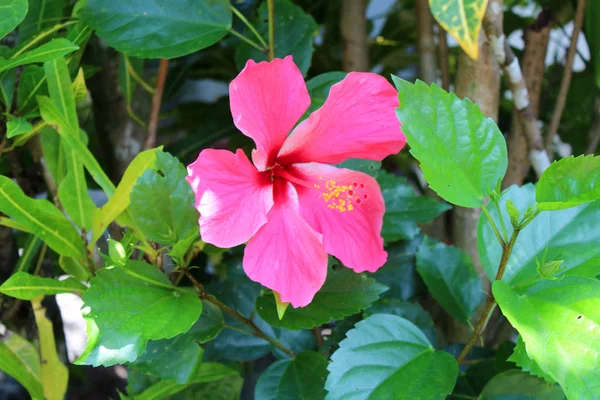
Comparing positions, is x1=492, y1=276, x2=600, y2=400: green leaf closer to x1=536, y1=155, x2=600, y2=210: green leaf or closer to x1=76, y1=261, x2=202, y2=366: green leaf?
x1=536, y1=155, x2=600, y2=210: green leaf

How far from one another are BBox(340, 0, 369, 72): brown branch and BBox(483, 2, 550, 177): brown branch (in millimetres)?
255

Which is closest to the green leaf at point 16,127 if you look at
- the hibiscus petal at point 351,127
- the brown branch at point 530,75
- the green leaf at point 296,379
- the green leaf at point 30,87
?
the green leaf at point 30,87

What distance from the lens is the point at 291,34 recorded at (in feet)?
2.41

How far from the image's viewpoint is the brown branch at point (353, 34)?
35.6 inches

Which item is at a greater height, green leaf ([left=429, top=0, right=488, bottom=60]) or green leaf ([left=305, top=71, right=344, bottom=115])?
green leaf ([left=429, top=0, right=488, bottom=60])

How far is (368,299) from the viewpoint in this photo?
1.89ft

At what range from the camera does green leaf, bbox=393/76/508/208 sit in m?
0.47

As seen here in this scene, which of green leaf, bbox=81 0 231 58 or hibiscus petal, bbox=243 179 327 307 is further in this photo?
green leaf, bbox=81 0 231 58

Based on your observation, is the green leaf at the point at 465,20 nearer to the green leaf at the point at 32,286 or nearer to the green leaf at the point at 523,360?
the green leaf at the point at 523,360

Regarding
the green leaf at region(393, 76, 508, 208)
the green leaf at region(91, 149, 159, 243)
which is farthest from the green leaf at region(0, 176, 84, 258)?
the green leaf at region(393, 76, 508, 208)

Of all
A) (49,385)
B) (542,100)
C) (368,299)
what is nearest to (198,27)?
(368,299)

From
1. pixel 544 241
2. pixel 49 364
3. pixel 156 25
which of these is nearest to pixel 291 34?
pixel 156 25

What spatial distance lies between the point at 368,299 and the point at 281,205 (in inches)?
5.1

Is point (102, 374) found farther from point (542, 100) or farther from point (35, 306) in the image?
point (542, 100)
